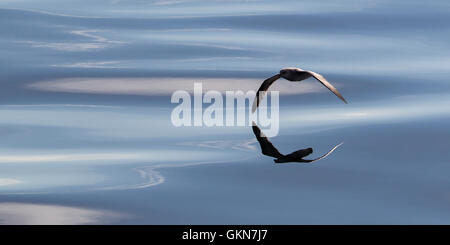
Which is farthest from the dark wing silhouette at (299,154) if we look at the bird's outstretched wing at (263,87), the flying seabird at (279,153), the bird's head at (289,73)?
the bird's outstretched wing at (263,87)

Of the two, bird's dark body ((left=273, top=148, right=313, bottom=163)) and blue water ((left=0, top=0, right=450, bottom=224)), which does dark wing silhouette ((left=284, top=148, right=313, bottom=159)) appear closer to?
bird's dark body ((left=273, top=148, right=313, bottom=163))

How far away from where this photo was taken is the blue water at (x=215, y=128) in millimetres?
3939

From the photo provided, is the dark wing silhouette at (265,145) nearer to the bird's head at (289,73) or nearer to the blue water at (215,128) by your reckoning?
the blue water at (215,128)

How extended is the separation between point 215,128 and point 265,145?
39 centimetres

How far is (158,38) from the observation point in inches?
275

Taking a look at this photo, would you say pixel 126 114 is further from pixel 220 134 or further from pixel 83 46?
pixel 83 46

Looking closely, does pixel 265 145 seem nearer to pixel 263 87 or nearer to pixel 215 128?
pixel 215 128

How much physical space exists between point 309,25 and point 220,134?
2845 millimetres

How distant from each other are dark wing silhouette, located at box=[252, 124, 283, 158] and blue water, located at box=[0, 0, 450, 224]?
4 cm

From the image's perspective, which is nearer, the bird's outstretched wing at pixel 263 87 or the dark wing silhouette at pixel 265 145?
the dark wing silhouette at pixel 265 145

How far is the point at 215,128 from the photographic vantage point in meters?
4.89

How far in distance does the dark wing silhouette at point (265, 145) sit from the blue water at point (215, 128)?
40 millimetres

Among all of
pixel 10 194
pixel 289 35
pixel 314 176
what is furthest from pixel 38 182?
pixel 289 35

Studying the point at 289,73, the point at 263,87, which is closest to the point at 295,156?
the point at 289,73
